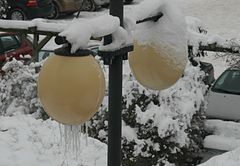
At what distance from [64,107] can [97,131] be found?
16.8ft

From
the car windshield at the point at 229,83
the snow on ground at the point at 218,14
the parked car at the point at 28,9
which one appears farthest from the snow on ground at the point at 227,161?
the parked car at the point at 28,9

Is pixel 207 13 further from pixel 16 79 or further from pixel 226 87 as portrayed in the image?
pixel 16 79

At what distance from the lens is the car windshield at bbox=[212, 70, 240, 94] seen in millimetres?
9289

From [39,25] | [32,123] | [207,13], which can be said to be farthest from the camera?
[207,13]

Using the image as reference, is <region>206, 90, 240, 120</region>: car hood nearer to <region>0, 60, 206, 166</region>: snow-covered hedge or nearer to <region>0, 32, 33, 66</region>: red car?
<region>0, 60, 206, 166</region>: snow-covered hedge

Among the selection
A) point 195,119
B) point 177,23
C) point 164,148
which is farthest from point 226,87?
point 177,23

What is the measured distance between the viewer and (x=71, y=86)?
2432mm

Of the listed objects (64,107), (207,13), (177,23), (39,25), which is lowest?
(207,13)

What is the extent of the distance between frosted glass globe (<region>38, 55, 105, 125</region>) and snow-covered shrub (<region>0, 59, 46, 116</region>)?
5863 mm

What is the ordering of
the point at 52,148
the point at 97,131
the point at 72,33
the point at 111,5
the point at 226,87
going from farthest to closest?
the point at 226,87 → the point at 97,131 → the point at 52,148 → the point at 111,5 → the point at 72,33

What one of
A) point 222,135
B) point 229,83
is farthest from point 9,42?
point 222,135

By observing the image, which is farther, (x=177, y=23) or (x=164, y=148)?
(x=164, y=148)

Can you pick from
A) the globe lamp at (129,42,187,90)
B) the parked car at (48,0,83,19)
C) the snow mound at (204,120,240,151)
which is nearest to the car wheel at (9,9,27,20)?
the parked car at (48,0,83,19)

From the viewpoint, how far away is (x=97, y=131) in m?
7.56
